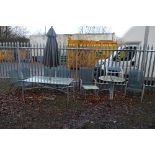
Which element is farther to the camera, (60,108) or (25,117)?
(60,108)

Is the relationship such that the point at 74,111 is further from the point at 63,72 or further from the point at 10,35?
the point at 10,35

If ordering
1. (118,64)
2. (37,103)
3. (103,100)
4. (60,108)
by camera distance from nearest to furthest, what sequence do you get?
(60,108)
(37,103)
(103,100)
(118,64)

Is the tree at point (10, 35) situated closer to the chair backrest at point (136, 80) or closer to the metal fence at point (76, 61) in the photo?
the metal fence at point (76, 61)

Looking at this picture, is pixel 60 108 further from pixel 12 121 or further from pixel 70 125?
pixel 12 121

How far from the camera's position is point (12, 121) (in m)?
3.90

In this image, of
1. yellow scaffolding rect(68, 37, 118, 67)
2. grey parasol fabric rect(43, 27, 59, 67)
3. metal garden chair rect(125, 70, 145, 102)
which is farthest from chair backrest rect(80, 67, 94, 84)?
metal garden chair rect(125, 70, 145, 102)

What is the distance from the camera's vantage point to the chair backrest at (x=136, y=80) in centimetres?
556

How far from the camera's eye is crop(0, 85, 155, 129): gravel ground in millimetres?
3803

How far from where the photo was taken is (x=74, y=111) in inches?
179

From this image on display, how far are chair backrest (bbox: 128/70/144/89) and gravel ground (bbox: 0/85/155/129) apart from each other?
0.47 metres

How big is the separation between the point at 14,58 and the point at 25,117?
13.4 feet

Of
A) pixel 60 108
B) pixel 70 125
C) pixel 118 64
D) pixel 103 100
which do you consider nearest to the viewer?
pixel 70 125

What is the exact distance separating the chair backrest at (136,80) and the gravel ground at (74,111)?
0.47 meters

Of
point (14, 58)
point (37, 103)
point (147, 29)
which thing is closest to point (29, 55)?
point (14, 58)
